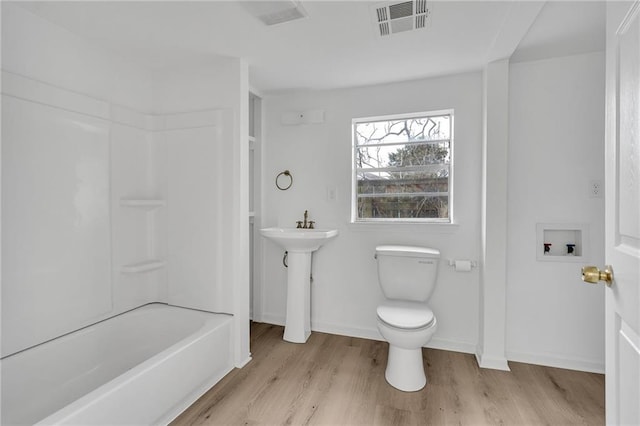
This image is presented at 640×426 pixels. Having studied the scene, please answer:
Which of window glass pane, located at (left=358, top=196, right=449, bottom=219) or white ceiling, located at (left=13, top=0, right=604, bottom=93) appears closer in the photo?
white ceiling, located at (left=13, top=0, right=604, bottom=93)

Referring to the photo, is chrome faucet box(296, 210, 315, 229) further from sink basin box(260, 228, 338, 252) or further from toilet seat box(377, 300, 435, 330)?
toilet seat box(377, 300, 435, 330)

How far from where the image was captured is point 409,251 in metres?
2.15

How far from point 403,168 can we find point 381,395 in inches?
67.9

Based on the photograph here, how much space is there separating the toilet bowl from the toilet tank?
0.87ft

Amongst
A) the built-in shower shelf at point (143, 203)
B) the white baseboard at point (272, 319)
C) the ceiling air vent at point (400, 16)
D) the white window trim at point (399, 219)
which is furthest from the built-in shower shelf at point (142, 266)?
the ceiling air vent at point (400, 16)

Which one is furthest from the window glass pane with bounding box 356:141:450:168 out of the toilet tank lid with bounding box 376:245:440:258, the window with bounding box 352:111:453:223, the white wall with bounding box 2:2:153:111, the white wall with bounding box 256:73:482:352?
the white wall with bounding box 2:2:153:111

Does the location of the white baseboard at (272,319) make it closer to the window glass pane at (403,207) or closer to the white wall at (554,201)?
the window glass pane at (403,207)

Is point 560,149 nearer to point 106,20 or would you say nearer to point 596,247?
point 596,247

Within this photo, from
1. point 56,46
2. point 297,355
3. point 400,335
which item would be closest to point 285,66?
point 56,46

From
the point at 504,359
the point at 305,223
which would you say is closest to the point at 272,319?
the point at 305,223

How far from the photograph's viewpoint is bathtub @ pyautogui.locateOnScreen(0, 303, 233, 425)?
1.29 meters

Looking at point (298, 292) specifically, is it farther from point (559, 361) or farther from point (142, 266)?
point (559, 361)

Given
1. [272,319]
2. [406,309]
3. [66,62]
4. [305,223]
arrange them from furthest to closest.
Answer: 1. [272,319]
2. [305,223]
3. [406,309]
4. [66,62]

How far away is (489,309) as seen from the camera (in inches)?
80.9
